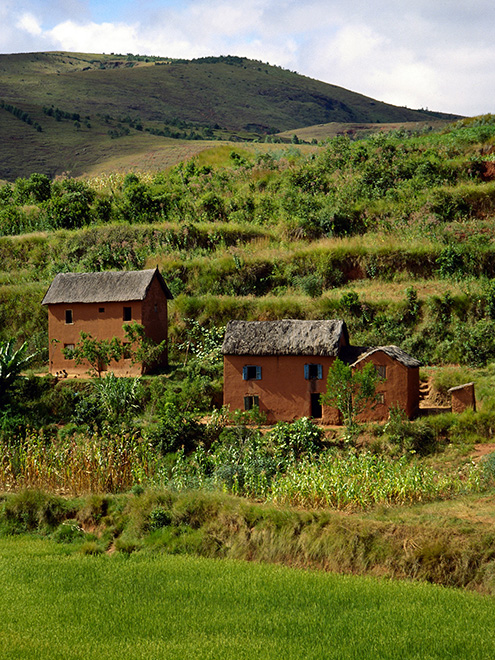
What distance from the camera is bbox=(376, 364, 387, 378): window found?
2628 cm

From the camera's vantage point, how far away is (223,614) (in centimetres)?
1198

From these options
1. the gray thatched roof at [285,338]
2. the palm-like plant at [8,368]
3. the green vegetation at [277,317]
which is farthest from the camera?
the palm-like plant at [8,368]

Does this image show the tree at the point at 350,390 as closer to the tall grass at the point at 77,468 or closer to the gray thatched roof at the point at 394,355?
the gray thatched roof at the point at 394,355

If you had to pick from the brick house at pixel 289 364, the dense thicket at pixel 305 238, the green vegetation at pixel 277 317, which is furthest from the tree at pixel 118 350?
the brick house at pixel 289 364

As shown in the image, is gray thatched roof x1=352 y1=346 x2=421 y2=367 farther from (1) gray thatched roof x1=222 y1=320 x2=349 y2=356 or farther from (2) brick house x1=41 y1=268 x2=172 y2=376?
(2) brick house x1=41 y1=268 x2=172 y2=376

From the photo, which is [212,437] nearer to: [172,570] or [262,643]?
[172,570]

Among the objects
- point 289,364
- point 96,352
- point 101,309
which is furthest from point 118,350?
point 289,364

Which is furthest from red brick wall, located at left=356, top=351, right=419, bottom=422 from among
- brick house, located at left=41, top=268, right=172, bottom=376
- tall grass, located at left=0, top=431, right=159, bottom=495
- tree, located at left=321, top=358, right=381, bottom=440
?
brick house, located at left=41, top=268, right=172, bottom=376

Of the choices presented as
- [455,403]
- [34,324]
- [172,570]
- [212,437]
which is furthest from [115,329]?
[172,570]

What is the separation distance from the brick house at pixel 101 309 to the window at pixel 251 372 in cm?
564

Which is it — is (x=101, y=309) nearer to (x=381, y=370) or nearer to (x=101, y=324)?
(x=101, y=324)

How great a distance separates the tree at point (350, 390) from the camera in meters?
24.9

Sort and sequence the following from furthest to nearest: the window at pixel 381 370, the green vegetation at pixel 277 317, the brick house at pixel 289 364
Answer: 1. the brick house at pixel 289 364
2. the window at pixel 381 370
3. the green vegetation at pixel 277 317

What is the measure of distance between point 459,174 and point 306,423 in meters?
26.7
